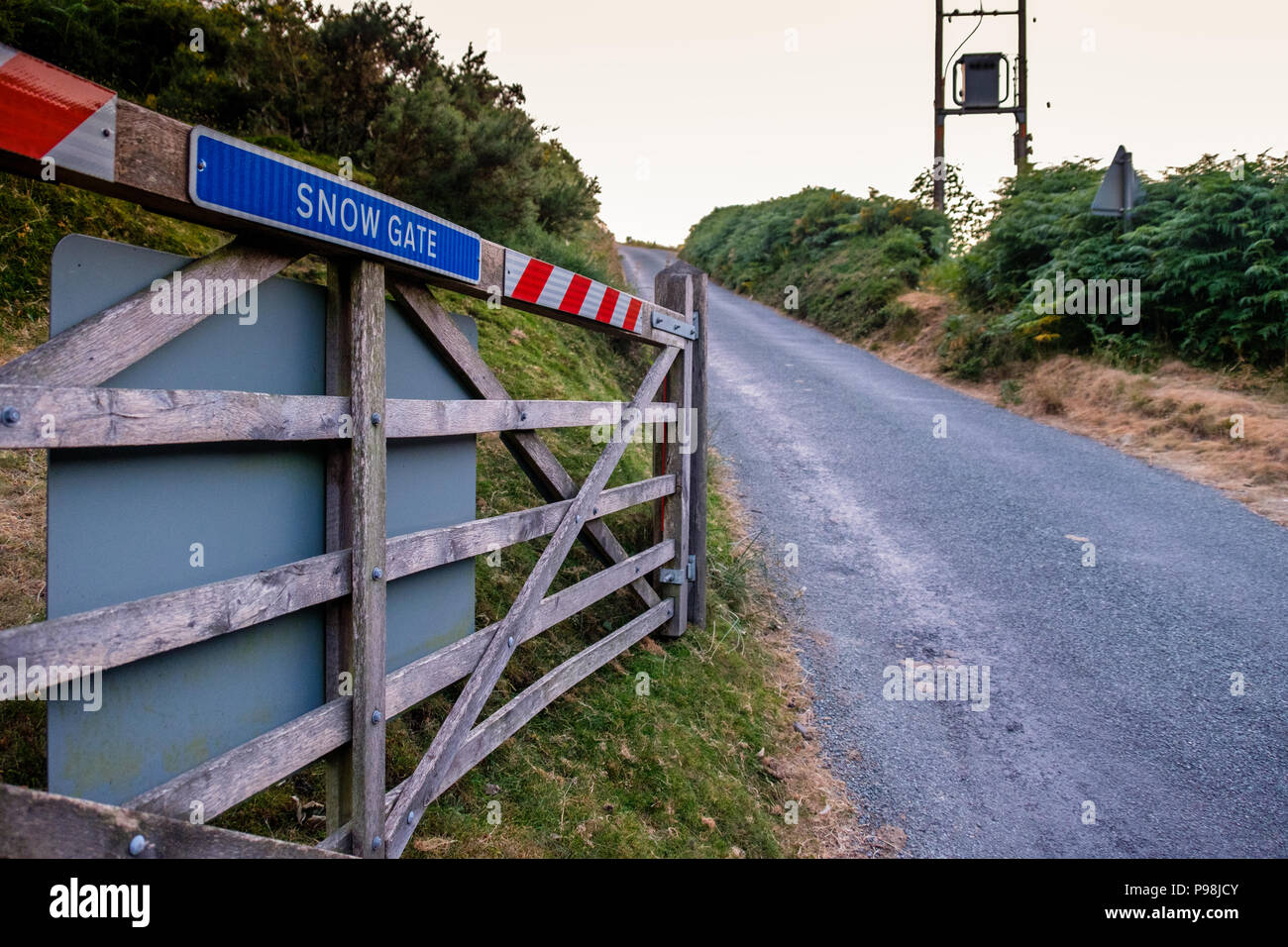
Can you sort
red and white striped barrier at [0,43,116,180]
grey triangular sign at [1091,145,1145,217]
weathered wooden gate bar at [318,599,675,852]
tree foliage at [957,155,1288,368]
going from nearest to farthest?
1. red and white striped barrier at [0,43,116,180]
2. weathered wooden gate bar at [318,599,675,852]
3. tree foliage at [957,155,1288,368]
4. grey triangular sign at [1091,145,1145,217]

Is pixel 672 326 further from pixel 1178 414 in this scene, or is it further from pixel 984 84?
pixel 984 84

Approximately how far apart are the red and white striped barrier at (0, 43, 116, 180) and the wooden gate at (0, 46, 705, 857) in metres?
0.01

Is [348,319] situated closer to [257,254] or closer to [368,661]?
[257,254]

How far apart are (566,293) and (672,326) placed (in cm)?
154

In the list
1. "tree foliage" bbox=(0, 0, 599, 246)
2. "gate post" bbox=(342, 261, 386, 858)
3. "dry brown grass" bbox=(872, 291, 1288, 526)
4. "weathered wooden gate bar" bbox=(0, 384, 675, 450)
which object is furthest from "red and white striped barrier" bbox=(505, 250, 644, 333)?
"dry brown grass" bbox=(872, 291, 1288, 526)

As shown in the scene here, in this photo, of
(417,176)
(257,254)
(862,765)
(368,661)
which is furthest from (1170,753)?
(417,176)

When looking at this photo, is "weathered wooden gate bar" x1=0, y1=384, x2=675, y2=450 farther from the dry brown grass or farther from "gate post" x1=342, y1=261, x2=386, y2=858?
the dry brown grass

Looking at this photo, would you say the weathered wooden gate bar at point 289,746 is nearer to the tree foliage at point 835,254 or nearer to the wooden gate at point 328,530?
the wooden gate at point 328,530

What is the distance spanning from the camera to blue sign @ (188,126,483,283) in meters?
1.89

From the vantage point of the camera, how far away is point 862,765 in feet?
14.9

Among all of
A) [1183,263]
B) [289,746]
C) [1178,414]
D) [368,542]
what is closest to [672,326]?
[368,542]

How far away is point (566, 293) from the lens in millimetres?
3721

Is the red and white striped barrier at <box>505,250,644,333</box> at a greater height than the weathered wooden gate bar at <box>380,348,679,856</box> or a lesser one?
greater

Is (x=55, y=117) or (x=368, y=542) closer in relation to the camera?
(x=55, y=117)
